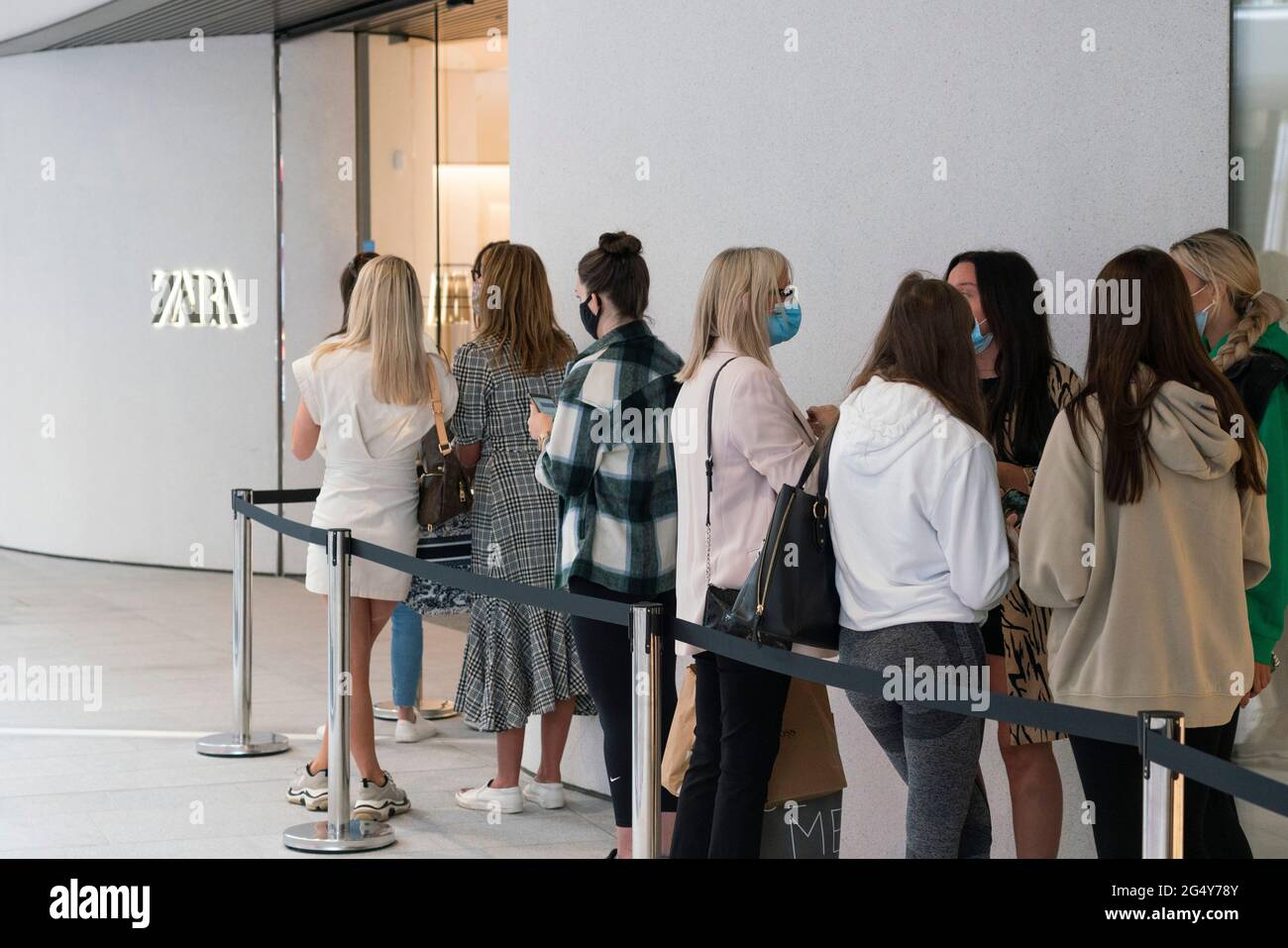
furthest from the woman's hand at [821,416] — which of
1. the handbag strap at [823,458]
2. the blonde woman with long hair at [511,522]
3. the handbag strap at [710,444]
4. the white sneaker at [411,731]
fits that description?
the white sneaker at [411,731]

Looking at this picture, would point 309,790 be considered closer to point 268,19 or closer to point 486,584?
point 486,584

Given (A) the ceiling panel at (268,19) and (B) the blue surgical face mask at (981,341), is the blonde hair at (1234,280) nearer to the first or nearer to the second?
(B) the blue surgical face mask at (981,341)

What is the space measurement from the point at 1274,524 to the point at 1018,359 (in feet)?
2.31

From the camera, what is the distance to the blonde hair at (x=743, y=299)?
3936mm

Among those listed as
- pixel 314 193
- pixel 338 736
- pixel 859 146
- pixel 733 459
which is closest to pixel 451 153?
pixel 314 193

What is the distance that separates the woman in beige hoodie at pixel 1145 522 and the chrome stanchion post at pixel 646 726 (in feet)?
2.65

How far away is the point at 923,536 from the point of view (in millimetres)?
3350

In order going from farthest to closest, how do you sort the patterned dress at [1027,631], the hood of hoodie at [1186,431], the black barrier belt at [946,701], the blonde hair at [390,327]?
the blonde hair at [390,327] → the patterned dress at [1027,631] → the hood of hoodie at [1186,431] → the black barrier belt at [946,701]

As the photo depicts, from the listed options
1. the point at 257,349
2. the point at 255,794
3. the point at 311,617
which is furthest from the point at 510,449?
the point at 257,349

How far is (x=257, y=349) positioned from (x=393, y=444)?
6869 millimetres

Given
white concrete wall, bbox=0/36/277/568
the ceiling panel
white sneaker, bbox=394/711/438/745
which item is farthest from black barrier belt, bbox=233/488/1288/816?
white concrete wall, bbox=0/36/277/568

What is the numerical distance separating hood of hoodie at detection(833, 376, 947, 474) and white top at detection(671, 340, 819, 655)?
44 cm

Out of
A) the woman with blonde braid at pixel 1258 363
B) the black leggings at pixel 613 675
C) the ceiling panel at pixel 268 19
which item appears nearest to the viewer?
the woman with blonde braid at pixel 1258 363

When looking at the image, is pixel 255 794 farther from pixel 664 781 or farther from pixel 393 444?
pixel 664 781
